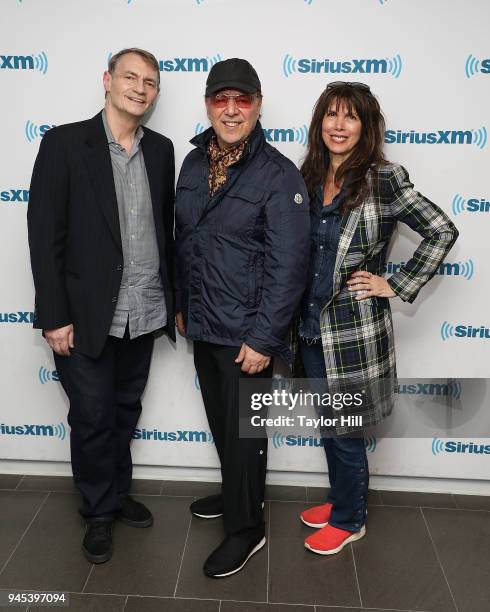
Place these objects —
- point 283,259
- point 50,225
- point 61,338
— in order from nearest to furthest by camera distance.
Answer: point 283,259, point 50,225, point 61,338

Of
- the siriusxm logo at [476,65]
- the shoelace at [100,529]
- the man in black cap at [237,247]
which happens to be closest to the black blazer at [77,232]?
the man in black cap at [237,247]

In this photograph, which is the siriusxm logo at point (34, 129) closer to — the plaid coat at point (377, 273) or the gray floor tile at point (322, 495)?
the plaid coat at point (377, 273)

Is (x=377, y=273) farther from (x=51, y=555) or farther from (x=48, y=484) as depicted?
(x=48, y=484)

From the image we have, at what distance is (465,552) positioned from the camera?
7.70 feet

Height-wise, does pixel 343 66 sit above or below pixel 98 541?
above

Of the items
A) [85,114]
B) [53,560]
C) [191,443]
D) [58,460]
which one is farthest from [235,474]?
[85,114]

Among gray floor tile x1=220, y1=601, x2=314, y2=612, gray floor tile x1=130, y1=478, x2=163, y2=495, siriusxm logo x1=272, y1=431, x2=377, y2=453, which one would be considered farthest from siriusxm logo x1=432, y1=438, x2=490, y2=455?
gray floor tile x1=130, y1=478, x2=163, y2=495

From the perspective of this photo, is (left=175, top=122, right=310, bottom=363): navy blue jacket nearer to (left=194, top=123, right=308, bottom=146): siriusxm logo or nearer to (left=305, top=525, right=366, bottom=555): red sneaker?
(left=194, top=123, right=308, bottom=146): siriusxm logo

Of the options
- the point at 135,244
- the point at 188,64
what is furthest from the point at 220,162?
the point at 188,64

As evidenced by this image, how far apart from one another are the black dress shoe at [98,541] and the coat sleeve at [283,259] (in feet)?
3.22

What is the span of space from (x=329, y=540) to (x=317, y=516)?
186mm

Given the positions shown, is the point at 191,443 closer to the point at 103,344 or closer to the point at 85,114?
the point at 103,344

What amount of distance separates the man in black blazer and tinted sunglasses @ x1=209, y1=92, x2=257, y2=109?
0.27 m

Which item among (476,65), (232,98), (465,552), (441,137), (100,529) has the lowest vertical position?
(465,552)
